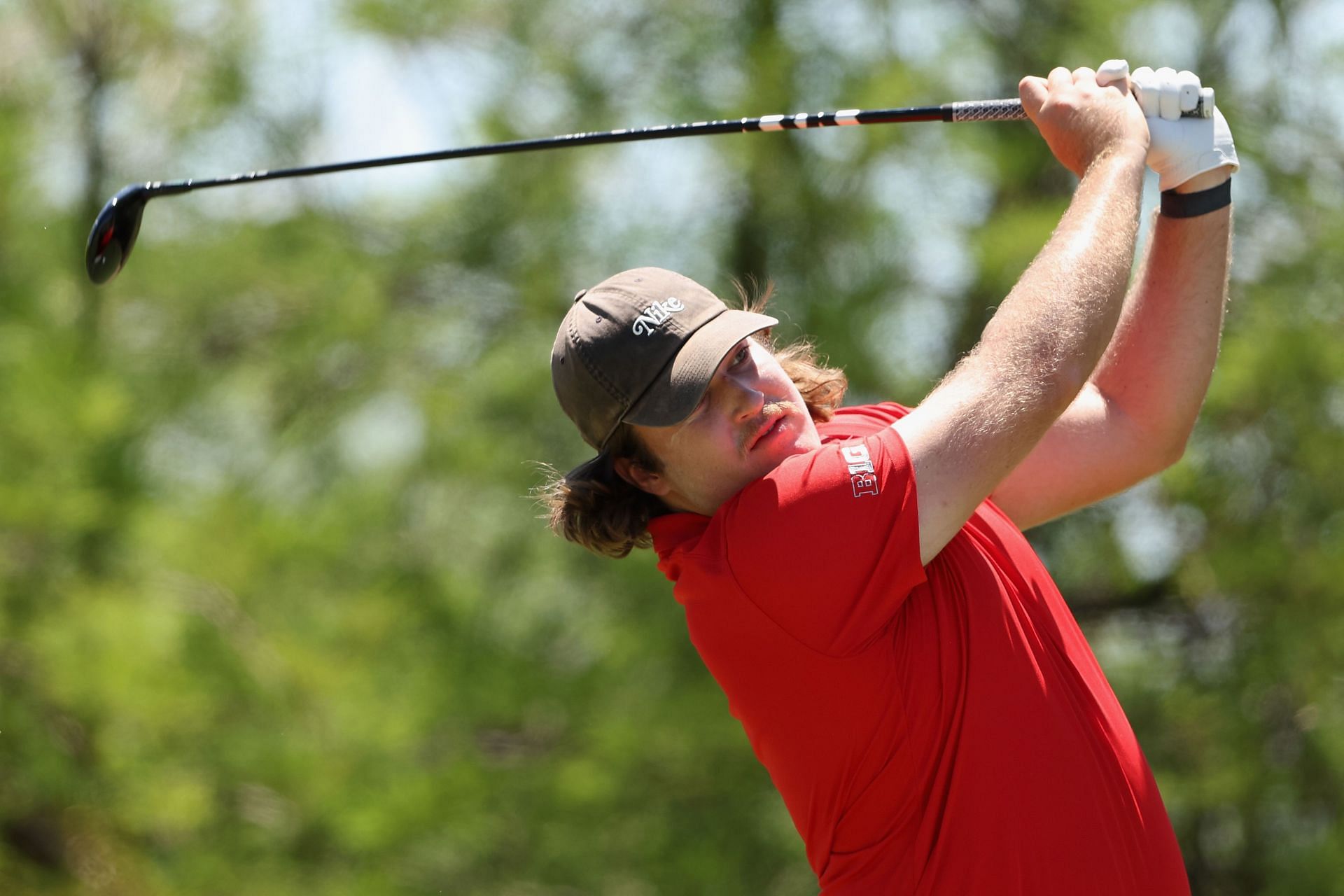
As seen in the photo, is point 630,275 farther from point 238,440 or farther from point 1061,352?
point 238,440

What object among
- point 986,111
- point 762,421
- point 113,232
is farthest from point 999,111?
point 113,232

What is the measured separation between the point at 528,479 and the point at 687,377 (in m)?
5.13

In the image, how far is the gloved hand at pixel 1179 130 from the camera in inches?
72.6

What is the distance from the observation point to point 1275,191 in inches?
252

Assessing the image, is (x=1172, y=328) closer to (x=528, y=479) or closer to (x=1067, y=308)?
(x=1067, y=308)

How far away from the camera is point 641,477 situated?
1880mm

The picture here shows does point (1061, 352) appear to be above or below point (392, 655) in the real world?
above

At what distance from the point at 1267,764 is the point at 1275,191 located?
2542mm

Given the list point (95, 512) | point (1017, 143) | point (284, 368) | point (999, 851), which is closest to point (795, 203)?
point (1017, 143)

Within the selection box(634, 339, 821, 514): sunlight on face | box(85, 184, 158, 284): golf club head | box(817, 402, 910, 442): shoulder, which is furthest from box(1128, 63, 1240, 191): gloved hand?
box(85, 184, 158, 284): golf club head

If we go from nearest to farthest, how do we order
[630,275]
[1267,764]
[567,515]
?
[630,275] → [567,515] → [1267,764]

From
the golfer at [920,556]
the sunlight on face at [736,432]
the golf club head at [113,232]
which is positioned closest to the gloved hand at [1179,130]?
the golfer at [920,556]

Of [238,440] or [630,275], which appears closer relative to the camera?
[630,275]

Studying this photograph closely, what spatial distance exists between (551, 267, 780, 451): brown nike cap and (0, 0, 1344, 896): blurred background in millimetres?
4338
